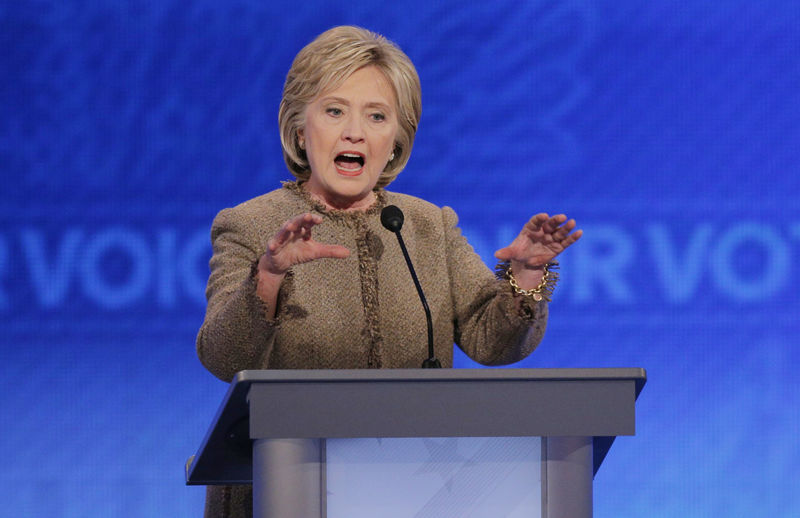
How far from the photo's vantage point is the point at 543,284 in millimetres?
1511

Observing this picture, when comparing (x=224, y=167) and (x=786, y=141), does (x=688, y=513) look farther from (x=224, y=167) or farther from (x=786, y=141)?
(x=224, y=167)

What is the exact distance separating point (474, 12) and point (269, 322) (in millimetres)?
1794

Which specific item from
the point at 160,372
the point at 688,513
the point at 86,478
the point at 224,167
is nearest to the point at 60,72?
the point at 224,167

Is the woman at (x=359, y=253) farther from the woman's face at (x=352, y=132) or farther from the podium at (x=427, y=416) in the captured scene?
the podium at (x=427, y=416)

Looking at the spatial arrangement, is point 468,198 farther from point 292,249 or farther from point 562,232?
point 292,249

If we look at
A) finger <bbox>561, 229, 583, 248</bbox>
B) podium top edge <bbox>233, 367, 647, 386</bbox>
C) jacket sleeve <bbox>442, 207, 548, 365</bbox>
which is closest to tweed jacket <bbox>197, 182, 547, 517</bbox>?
jacket sleeve <bbox>442, 207, 548, 365</bbox>

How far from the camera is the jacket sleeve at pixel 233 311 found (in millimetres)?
1397

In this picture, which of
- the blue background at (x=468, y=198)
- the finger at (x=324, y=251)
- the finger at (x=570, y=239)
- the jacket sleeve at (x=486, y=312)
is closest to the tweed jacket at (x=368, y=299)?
the jacket sleeve at (x=486, y=312)

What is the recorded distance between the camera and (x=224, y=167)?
115 inches

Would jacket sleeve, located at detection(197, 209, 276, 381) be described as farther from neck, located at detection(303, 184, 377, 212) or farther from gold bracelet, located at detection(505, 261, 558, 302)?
gold bracelet, located at detection(505, 261, 558, 302)

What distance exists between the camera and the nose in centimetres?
177

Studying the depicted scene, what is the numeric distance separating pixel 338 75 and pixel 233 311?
532mm

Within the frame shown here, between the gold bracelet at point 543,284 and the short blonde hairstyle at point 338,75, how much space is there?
1.49 ft

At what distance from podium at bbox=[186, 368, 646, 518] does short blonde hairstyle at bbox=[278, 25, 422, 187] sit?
2.62 ft
